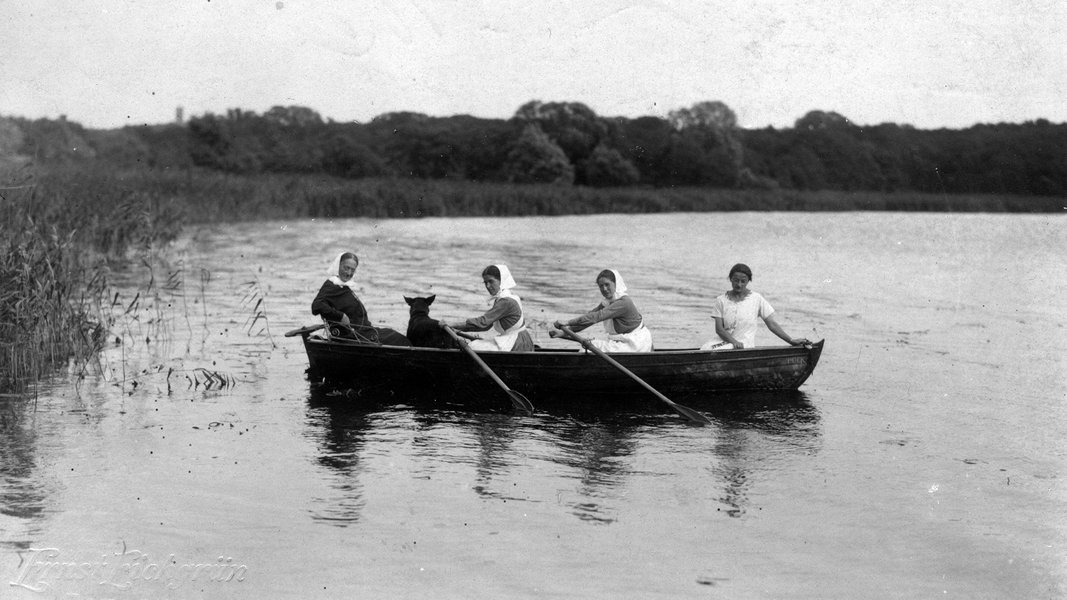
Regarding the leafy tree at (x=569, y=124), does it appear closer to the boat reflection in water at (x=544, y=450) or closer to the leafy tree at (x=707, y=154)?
the leafy tree at (x=707, y=154)

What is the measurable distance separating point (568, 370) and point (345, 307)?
247 cm

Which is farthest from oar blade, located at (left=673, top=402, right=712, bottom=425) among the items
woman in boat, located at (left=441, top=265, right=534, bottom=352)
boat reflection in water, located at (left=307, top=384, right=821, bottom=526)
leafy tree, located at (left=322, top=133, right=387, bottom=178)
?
leafy tree, located at (left=322, top=133, right=387, bottom=178)

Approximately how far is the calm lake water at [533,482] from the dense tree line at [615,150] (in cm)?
2248

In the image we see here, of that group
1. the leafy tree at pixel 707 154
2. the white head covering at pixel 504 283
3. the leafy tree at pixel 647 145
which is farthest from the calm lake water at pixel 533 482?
the leafy tree at pixel 647 145

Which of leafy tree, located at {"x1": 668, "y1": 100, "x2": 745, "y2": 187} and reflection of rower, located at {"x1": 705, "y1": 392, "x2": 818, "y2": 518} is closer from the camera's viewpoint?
reflection of rower, located at {"x1": 705, "y1": 392, "x2": 818, "y2": 518}

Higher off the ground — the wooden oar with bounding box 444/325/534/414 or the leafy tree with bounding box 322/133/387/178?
the leafy tree with bounding box 322/133/387/178

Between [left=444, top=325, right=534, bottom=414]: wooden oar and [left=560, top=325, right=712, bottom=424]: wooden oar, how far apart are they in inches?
30.1

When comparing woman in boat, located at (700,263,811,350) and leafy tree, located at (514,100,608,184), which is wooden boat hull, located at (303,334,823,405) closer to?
woman in boat, located at (700,263,811,350)

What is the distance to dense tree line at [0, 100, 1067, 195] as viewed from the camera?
3897 centimetres

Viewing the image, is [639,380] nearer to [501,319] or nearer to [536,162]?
[501,319]

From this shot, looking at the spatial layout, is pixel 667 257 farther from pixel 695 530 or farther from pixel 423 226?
pixel 695 530

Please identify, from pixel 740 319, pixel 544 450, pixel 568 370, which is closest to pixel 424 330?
pixel 568 370

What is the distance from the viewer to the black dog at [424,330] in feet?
35.1

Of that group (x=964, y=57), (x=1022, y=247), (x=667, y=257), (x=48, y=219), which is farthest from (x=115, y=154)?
(x=1022, y=247)
